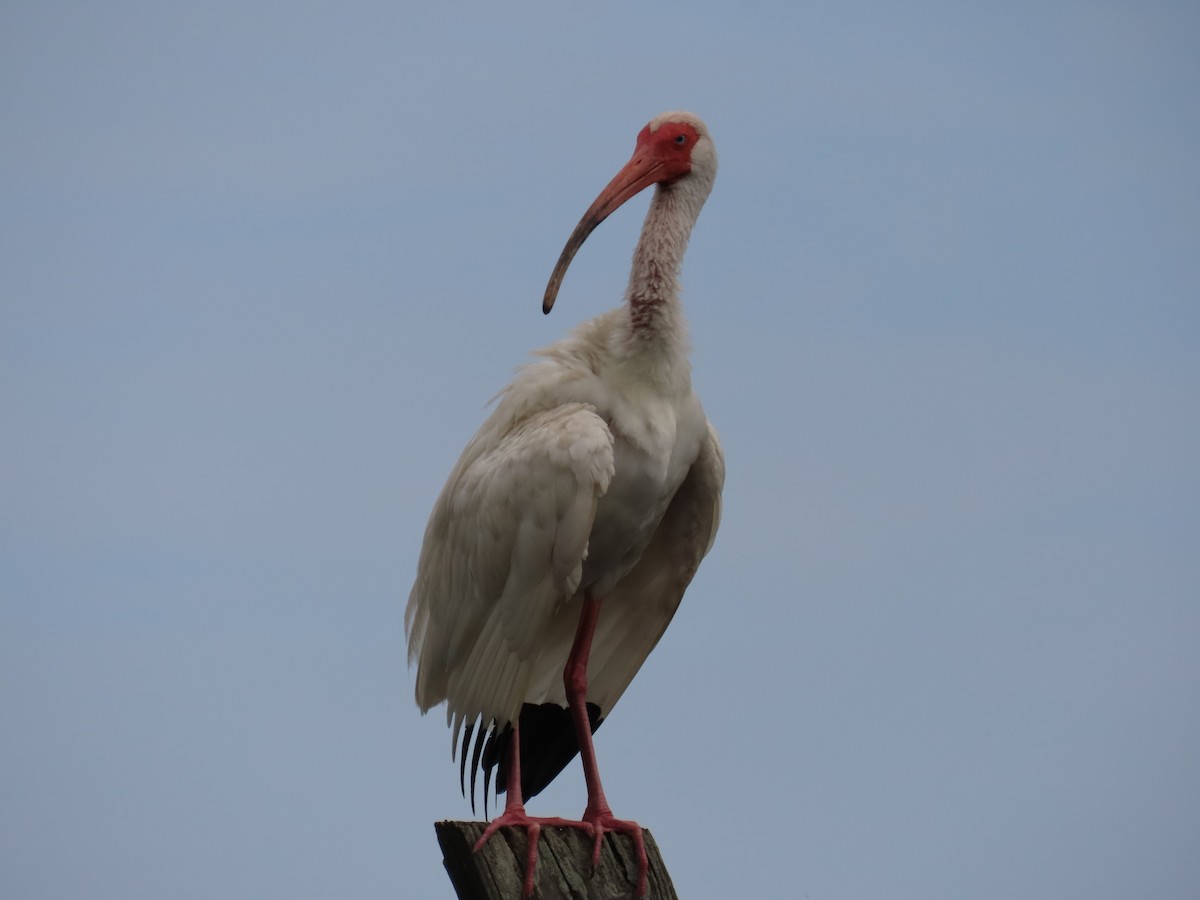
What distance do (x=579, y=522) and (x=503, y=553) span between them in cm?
43

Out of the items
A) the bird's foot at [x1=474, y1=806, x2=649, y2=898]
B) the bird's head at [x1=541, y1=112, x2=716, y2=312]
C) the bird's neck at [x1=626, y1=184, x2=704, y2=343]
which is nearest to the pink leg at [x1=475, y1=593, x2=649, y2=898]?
the bird's foot at [x1=474, y1=806, x2=649, y2=898]

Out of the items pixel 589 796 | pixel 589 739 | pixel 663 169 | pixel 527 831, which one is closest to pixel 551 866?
pixel 527 831

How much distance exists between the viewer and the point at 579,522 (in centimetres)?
643

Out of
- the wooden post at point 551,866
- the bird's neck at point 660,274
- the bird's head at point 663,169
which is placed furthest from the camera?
the bird's head at point 663,169

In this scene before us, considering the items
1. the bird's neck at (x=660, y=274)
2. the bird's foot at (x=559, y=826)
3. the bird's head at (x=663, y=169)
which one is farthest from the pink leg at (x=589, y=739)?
the bird's head at (x=663, y=169)

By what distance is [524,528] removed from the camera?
21.5 ft

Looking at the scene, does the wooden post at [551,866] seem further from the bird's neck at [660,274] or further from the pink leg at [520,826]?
the bird's neck at [660,274]

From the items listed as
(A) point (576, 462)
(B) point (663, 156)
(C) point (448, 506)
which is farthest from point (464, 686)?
(B) point (663, 156)

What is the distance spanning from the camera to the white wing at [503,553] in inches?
253

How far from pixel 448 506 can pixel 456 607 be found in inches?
17.5

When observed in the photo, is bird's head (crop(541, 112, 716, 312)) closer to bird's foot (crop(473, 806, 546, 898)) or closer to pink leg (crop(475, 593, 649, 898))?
pink leg (crop(475, 593, 649, 898))

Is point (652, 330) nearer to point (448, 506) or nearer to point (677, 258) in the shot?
point (677, 258)

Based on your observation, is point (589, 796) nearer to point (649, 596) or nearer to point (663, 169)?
point (649, 596)

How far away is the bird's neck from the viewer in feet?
22.4
